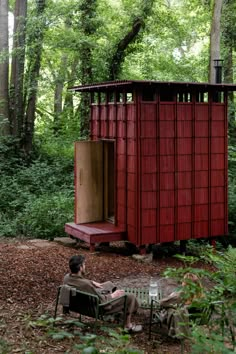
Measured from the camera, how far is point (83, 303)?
5719 mm

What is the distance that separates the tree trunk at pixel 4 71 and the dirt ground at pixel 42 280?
7693mm

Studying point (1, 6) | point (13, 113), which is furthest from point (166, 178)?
point (1, 6)

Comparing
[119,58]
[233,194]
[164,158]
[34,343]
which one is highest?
[119,58]

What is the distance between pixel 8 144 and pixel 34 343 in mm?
12627

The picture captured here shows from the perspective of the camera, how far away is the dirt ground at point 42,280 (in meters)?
5.32

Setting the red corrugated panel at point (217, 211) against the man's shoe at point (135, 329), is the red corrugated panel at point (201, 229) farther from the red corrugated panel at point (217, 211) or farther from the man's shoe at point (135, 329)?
the man's shoe at point (135, 329)

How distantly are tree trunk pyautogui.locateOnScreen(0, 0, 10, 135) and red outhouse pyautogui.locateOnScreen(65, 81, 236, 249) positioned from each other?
735 cm

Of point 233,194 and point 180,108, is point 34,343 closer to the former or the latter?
point 180,108

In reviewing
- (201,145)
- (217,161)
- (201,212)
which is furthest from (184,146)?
(201,212)

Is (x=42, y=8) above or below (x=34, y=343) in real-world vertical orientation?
above

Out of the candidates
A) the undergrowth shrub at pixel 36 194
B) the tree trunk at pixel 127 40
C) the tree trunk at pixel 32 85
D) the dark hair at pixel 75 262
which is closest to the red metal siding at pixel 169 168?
the undergrowth shrub at pixel 36 194

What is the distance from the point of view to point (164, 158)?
9.54 meters

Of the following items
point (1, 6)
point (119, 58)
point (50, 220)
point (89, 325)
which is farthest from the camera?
point (1, 6)

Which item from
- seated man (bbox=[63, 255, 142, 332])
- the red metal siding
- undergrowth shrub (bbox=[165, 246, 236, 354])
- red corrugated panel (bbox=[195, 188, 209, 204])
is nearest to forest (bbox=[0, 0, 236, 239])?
the red metal siding
